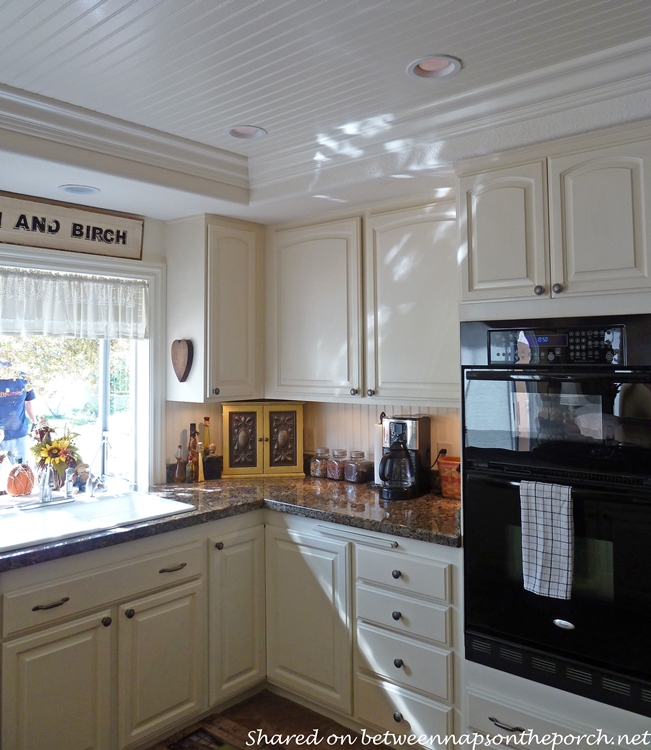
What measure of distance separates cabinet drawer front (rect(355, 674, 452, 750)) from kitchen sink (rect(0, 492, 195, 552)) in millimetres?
1029

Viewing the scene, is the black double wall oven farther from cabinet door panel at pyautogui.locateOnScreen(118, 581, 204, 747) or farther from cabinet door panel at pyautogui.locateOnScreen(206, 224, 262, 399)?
cabinet door panel at pyautogui.locateOnScreen(206, 224, 262, 399)

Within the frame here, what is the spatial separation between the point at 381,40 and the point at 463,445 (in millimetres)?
1317

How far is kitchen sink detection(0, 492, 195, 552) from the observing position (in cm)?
212

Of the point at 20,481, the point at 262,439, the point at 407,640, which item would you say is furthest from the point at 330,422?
the point at 20,481

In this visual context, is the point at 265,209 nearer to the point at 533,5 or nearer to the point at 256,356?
the point at 256,356

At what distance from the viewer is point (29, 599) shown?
199 cm

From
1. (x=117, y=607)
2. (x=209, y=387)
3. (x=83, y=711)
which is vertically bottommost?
(x=83, y=711)

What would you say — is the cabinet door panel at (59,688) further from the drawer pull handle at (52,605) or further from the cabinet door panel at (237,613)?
the cabinet door panel at (237,613)

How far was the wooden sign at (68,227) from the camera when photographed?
2.54 m

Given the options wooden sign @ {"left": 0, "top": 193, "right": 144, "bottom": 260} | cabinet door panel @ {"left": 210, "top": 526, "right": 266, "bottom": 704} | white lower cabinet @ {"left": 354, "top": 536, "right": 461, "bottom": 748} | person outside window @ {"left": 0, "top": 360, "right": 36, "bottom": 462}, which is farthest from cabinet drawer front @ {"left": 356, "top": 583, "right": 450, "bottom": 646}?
wooden sign @ {"left": 0, "top": 193, "right": 144, "bottom": 260}

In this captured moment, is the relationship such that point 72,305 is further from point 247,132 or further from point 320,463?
point 320,463

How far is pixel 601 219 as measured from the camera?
1872 mm

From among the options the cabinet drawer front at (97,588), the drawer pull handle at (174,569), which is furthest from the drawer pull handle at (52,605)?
the drawer pull handle at (174,569)

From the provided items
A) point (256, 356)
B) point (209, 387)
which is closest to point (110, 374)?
point (209, 387)
